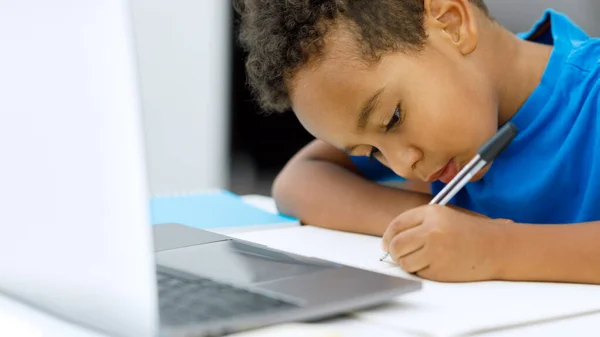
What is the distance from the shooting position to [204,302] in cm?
42

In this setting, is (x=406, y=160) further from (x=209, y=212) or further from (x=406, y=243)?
(x=209, y=212)

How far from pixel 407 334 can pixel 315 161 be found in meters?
0.57

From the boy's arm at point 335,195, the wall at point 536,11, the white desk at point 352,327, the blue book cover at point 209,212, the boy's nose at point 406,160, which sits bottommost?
the blue book cover at point 209,212

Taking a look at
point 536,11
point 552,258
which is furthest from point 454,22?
point 552,258

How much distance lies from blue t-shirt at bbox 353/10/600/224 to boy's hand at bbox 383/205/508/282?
0.71ft

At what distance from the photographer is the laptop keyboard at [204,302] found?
0.39 metres

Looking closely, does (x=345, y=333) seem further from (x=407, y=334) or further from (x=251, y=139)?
(x=251, y=139)

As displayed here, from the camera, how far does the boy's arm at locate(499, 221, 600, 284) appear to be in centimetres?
55

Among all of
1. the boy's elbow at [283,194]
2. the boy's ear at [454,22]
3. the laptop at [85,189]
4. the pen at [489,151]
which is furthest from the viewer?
the boy's elbow at [283,194]

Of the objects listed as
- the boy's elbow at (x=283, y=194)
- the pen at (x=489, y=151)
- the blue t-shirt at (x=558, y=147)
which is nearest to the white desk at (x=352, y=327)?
the pen at (x=489, y=151)

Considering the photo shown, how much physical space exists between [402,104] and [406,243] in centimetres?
18

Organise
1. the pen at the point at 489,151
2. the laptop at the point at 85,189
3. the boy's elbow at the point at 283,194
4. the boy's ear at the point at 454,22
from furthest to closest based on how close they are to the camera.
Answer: the boy's elbow at the point at 283,194 → the boy's ear at the point at 454,22 → the pen at the point at 489,151 → the laptop at the point at 85,189

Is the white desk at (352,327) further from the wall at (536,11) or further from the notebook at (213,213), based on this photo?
the wall at (536,11)

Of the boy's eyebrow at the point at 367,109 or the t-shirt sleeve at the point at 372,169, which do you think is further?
the t-shirt sleeve at the point at 372,169
